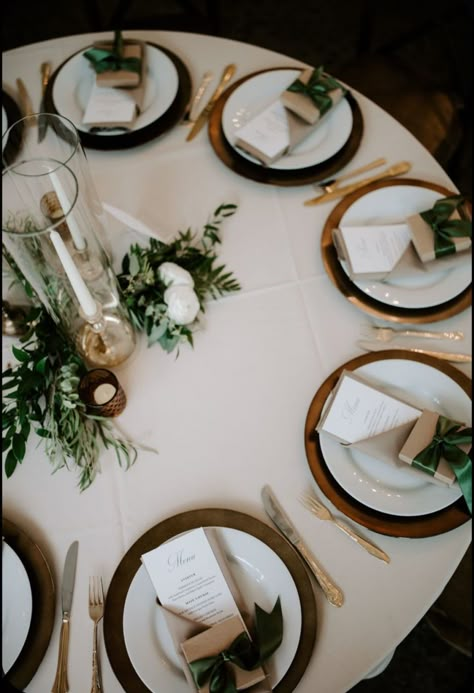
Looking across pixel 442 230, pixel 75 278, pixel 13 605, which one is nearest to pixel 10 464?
pixel 13 605

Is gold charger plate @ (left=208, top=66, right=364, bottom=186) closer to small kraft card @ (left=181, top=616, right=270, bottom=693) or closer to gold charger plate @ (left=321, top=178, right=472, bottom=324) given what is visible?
gold charger plate @ (left=321, top=178, right=472, bottom=324)

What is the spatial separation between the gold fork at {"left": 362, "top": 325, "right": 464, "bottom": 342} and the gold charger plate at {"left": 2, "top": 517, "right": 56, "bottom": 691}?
72 centimetres

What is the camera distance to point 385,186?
131 cm

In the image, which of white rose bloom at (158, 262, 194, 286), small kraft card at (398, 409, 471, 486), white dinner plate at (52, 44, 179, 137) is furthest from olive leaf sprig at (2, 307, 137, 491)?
white dinner plate at (52, 44, 179, 137)

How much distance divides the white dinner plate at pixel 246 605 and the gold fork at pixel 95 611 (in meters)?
0.05

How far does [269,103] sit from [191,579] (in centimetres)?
109

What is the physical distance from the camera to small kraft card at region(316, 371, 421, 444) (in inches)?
40.9

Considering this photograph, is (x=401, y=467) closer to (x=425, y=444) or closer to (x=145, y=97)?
(x=425, y=444)

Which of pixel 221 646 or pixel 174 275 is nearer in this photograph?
pixel 221 646

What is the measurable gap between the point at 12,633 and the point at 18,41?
2.69 metres

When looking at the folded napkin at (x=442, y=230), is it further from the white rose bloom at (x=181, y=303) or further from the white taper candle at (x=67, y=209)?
the white taper candle at (x=67, y=209)

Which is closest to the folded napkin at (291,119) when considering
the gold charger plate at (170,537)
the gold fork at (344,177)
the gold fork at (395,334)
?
the gold fork at (344,177)

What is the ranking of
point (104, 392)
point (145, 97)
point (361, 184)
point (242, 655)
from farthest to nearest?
1. point (145, 97)
2. point (361, 184)
3. point (104, 392)
4. point (242, 655)

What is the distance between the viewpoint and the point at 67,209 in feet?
3.26
